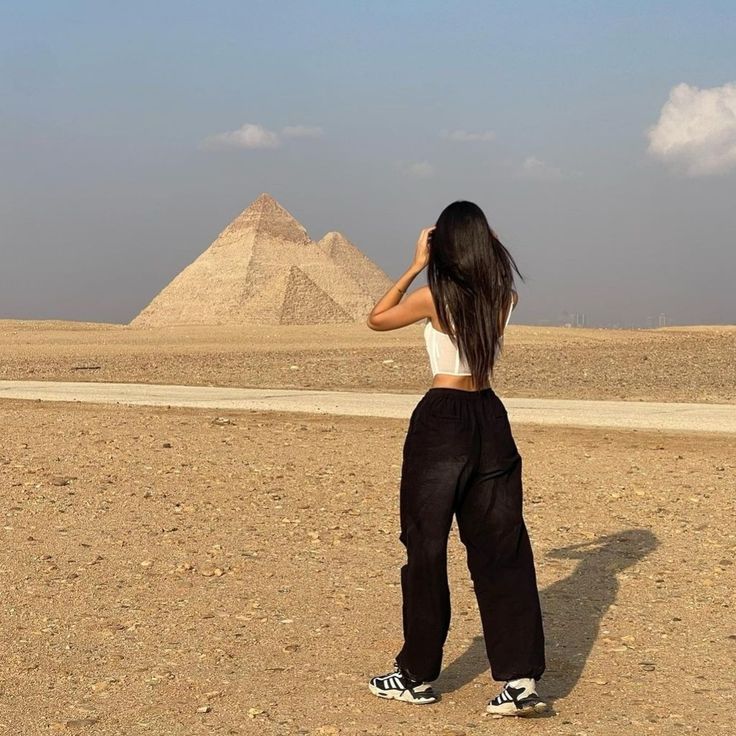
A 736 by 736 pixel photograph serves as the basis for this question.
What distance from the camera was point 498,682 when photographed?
4.89 meters

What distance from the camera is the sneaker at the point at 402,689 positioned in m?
4.62

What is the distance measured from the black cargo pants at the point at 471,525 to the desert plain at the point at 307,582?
0.30 meters

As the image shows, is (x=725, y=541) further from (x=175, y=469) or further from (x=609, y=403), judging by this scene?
(x=609, y=403)

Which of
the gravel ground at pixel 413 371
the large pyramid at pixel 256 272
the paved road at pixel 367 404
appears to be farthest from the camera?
the large pyramid at pixel 256 272

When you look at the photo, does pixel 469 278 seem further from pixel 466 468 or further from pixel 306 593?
pixel 306 593

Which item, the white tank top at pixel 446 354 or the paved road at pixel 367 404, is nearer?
the white tank top at pixel 446 354

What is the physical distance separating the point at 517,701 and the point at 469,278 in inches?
64.1

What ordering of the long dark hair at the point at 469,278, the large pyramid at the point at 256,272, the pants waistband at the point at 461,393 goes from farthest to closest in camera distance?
the large pyramid at the point at 256,272 < the pants waistband at the point at 461,393 < the long dark hair at the point at 469,278

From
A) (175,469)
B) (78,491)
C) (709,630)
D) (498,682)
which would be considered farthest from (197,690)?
(175,469)

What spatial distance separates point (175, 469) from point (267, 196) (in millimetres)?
158122

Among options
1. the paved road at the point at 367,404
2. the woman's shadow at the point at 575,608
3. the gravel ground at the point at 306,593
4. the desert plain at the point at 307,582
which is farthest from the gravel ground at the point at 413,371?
the woman's shadow at the point at 575,608

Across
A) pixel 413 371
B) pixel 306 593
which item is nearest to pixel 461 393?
pixel 306 593

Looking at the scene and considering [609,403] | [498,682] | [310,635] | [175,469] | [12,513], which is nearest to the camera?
[498,682]

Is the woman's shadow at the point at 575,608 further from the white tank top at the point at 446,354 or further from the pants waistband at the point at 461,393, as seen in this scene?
the white tank top at the point at 446,354
